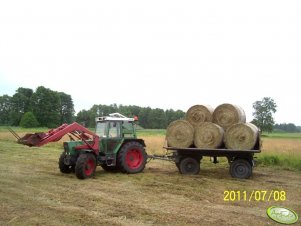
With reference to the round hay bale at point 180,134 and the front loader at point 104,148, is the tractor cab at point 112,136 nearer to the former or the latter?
the front loader at point 104,148

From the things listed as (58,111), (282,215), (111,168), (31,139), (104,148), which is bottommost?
(282,215)

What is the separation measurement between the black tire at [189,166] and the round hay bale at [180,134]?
50cm

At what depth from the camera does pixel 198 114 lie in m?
11.6

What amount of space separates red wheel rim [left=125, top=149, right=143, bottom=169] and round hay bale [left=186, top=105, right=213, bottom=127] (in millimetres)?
1928

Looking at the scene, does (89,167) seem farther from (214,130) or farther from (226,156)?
(226,156)

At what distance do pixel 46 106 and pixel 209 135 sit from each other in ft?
204

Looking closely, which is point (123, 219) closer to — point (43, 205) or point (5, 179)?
point (43, 205)

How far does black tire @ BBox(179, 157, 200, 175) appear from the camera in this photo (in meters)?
11.6

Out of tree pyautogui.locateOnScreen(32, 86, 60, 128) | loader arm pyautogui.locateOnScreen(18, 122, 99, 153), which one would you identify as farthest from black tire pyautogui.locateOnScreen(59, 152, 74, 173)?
tree pyautogui.locateOnScreen(32, 86, 60, 128)

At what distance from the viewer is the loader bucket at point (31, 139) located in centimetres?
917

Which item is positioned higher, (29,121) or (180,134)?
(29,121)

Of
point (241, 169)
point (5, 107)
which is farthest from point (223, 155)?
point (5, 107)
